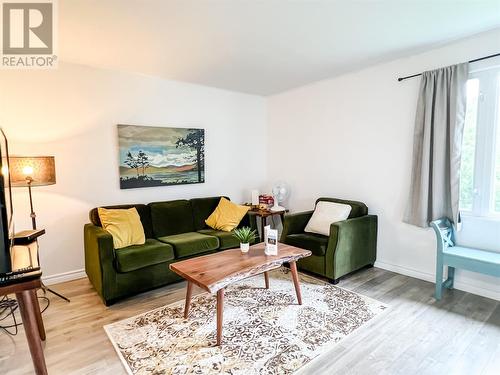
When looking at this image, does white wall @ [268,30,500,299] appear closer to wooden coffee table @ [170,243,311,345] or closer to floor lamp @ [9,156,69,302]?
wooden coffee table @ [170,243,311,345]

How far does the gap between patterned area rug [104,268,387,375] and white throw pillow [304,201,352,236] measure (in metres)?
0.75

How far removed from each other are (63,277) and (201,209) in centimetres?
175

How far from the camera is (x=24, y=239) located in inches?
89.3

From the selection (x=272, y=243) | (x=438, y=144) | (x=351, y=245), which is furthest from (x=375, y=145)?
(x=272, y=243)

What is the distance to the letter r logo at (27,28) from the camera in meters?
2.12

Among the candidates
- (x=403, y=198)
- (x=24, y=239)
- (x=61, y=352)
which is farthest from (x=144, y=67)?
(x=403, y=198)

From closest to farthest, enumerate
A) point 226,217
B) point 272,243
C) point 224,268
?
point 224,268
point 272,243
point 226,217

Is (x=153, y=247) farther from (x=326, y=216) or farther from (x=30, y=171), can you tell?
(x=326, y=216)

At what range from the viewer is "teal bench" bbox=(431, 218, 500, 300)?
244cm

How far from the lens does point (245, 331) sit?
2.22 metres

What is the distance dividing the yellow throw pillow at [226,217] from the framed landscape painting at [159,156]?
624 mm

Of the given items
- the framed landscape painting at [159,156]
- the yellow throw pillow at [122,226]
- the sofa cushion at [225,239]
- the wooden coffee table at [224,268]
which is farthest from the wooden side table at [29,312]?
the framed landscape painting at [159,156]

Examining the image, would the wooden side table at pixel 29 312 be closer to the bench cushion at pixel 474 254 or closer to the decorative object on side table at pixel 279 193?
the bench cushion at pixel 474 254

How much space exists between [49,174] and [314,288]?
2.82 m
